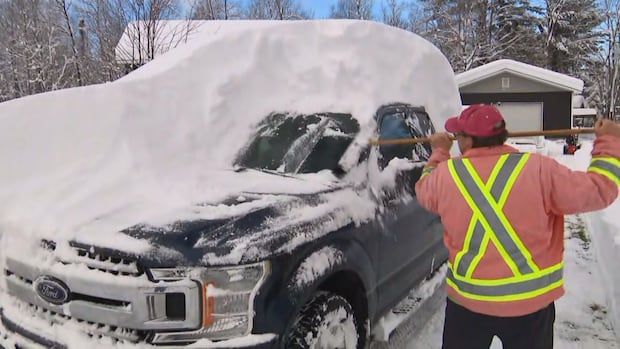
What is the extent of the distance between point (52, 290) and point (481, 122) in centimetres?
199

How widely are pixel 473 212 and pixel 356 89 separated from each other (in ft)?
6.34

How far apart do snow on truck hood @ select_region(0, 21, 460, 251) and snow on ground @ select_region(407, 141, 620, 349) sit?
1.66 m

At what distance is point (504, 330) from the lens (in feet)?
7.50

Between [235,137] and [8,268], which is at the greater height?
[235,137]

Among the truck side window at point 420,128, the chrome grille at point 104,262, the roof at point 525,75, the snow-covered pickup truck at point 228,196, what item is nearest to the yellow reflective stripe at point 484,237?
the snow-covered pickup truck at point 228,196

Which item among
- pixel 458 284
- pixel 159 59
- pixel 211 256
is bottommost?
pixel 458 284

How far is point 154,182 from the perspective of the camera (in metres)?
3.30

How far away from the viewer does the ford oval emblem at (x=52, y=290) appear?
2.45m

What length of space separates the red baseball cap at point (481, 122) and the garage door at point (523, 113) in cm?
2404

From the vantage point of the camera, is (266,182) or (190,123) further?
(190,123)

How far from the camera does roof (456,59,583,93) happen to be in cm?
A: 2403

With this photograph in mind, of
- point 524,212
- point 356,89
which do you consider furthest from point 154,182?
point 524,212

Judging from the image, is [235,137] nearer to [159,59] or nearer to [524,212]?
[159,59]

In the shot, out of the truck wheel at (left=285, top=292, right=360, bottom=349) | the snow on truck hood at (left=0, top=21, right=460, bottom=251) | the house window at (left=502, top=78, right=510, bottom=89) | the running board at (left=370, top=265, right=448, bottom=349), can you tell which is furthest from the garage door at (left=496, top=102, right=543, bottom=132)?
the truck wheel at (left=285, top=292, right=360, bottom=349)
